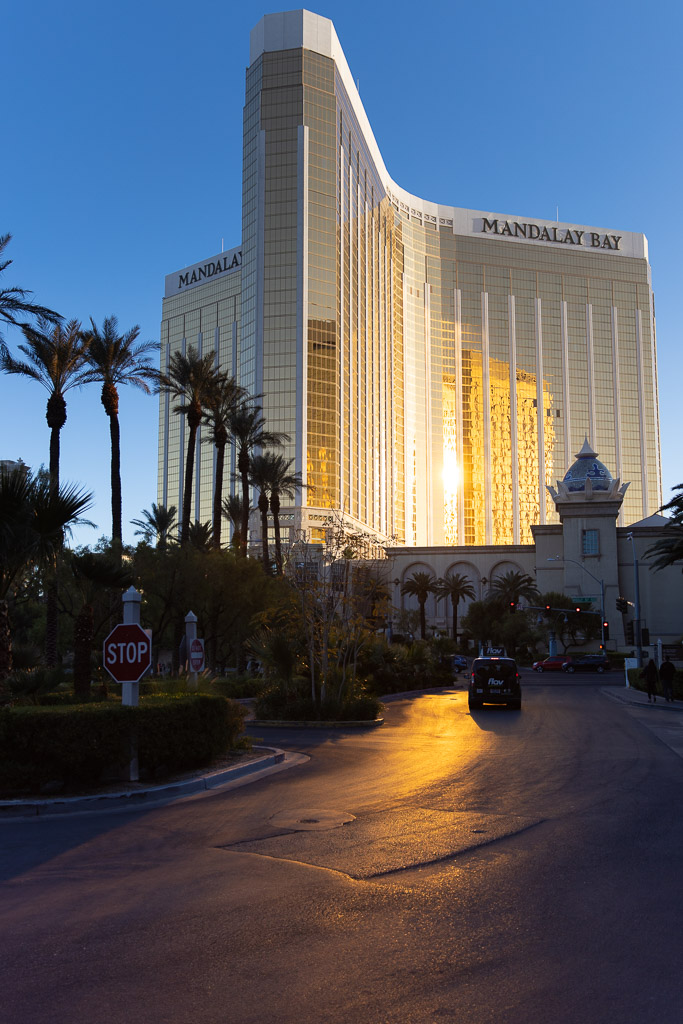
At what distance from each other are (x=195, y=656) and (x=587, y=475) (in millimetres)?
86414

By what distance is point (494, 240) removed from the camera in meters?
178

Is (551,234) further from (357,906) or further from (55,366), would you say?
(357,906)

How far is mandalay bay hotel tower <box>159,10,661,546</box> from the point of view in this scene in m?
118

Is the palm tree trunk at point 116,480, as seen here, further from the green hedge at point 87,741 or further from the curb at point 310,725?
the green hedge at point 87,741

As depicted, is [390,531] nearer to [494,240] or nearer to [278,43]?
[494,240]

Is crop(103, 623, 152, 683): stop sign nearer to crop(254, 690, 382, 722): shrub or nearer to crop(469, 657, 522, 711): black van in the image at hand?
crop(254, 690, 382, 722): shrub

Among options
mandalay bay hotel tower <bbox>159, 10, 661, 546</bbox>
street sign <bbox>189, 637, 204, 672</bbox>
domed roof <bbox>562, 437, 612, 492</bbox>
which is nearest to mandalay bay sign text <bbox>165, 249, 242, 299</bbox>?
mandalay bay hotel tower <bbox>159, 10, 661, 546</bbox>

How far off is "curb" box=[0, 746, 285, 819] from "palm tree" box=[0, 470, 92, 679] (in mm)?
3774

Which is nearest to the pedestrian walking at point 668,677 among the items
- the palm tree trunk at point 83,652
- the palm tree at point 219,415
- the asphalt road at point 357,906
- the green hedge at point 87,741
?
the asphalt road at point 357,906

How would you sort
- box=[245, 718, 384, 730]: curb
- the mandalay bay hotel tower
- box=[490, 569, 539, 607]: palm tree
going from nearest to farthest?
1. box=[245, 718, 384, 730]: curb
2. box=[490, 569, 539, 607]: palm tree
3. the mandalay bay hotel tower

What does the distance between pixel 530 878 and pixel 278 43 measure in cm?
13484

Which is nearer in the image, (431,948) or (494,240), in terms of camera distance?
(431,948)

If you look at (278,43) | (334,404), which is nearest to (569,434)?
A: (334,404)

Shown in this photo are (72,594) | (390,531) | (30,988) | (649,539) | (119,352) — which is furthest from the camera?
(390,531)
